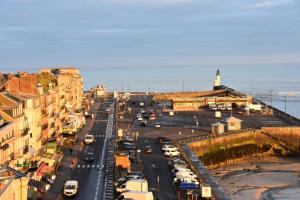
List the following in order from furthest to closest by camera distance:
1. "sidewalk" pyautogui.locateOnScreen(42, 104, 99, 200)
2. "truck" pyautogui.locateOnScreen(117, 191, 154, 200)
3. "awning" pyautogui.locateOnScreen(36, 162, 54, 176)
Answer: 1. "awning" pyautogui.locateOnScreen(36, 162, 54, 176)
2. "sidewalk" pyautogui.locateOnScreen(42, 104, 99, 200)
3. "truck" pyautogui.locateOnScreen(117, 191, 154, 200)

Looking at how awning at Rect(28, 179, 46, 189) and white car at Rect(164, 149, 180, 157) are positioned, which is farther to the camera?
white car at Rect(164, 149, 180, 157)

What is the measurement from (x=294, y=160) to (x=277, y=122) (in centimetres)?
1403

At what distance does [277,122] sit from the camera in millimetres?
97875

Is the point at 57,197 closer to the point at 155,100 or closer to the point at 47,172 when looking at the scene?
the point at 47,172

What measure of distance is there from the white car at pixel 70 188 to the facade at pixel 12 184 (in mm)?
11340

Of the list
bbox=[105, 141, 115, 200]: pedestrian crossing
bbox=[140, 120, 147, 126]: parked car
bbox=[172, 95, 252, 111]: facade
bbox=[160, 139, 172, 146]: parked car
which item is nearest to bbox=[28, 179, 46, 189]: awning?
bbox=[105, 141, 115, 200]: pedestrian crossing

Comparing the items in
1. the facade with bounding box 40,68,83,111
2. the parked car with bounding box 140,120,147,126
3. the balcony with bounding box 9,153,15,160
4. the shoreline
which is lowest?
the shoreline

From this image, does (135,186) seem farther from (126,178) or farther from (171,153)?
(171,153)

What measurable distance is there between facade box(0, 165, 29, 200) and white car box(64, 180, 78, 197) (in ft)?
37.2

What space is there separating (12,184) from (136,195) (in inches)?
401

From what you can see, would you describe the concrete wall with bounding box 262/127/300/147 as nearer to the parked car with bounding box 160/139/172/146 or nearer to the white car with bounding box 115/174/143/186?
the parked car with bounding box 160/139/172/146

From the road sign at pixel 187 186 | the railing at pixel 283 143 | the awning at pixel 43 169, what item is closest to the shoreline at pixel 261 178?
the railing at pixel 283 143

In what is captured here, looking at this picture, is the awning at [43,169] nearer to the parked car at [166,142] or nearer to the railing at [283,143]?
the parked car at [166,142]

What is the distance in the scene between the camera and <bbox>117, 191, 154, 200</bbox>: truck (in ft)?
Answer: 142
